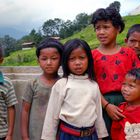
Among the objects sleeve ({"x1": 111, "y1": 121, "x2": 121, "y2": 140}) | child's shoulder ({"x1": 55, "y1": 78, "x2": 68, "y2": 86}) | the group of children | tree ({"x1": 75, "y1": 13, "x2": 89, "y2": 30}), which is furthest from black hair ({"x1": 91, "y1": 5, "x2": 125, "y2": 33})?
tree ({"x1": 75, "y1": 13, "x2": 89, "y2": 30})

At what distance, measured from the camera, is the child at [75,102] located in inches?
96.9

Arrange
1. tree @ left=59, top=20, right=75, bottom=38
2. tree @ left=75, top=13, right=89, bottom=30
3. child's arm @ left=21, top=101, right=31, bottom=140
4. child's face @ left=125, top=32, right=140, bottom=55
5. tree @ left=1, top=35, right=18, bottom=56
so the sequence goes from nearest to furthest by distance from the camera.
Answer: child's arm @ left=21, top=101, right=31, bottom=140 < child's face @ left=125, top=32, right=140, bottom=55 < tree @ left=59, top=20, right=75, bottom=38 < tree @ left=1, top=35, right=18, bottom=56 < tree @ left=75, top=13, right=89, bottom=30

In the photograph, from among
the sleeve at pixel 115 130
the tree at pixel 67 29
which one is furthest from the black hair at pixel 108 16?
the tree at pixel 67 29

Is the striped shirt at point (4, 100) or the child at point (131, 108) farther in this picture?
the striped shirt at point (4, 100)

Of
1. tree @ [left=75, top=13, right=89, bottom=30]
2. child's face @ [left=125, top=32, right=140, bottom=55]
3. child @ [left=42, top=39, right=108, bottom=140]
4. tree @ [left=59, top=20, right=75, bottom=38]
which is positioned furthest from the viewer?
tree @ [left=75, top=13, right=89, bottom=30]

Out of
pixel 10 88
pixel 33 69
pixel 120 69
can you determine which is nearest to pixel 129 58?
pixel 120 69

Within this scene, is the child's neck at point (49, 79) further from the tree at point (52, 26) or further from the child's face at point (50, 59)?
the tree at point (52, 26)

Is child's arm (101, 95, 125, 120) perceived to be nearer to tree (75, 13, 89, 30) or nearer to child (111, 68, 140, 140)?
child (111, 68, 140, 140)

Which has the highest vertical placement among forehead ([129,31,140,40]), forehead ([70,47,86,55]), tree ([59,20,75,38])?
forehead ([129,31,140,40])

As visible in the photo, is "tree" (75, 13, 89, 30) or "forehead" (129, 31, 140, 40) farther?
"tree" (75, 13, 89, 30)

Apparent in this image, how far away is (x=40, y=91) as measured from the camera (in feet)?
8.71

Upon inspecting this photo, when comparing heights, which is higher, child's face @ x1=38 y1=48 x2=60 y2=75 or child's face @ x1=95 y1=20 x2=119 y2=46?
child's face @ x1=95 y1=20 x2=119 y2=46

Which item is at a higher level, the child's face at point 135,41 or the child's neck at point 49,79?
the child's face at point 135,41

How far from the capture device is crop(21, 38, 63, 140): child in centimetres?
263
